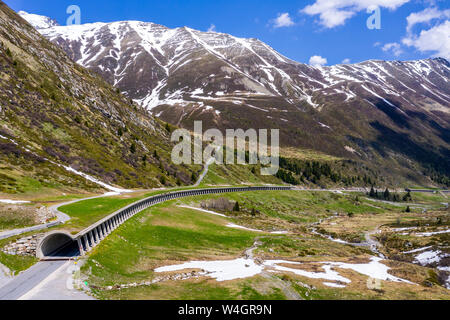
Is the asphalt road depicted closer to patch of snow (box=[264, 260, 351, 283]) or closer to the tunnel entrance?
the tunnel entrance

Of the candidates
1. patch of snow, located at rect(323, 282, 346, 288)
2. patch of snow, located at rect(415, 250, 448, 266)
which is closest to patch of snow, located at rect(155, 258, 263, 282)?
patch of snow, located at rect(323, 282, 346, 288)

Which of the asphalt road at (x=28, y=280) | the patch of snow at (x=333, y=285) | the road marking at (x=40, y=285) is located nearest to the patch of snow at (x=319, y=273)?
the patch of snow at (x=333, y=285)

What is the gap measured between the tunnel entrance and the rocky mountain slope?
24.5 m

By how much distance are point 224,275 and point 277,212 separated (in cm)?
8546

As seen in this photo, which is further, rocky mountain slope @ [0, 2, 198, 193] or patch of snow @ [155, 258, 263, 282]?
rocky mountain slope @ [0, 2, 198, 193]

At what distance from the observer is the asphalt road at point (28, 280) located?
23.6 m

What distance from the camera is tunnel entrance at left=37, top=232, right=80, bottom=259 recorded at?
3347 centimetres

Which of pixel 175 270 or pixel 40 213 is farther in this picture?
pixel 40 213

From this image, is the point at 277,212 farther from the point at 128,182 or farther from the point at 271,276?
the point at 271,276

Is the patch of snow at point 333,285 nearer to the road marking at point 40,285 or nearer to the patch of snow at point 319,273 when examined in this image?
the patch of snow at point 319,273

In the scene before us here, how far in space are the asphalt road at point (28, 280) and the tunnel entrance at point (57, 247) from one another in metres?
2.52

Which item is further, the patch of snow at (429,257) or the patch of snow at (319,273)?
the patch of snow at (429,257)

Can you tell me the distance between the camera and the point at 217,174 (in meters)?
160
